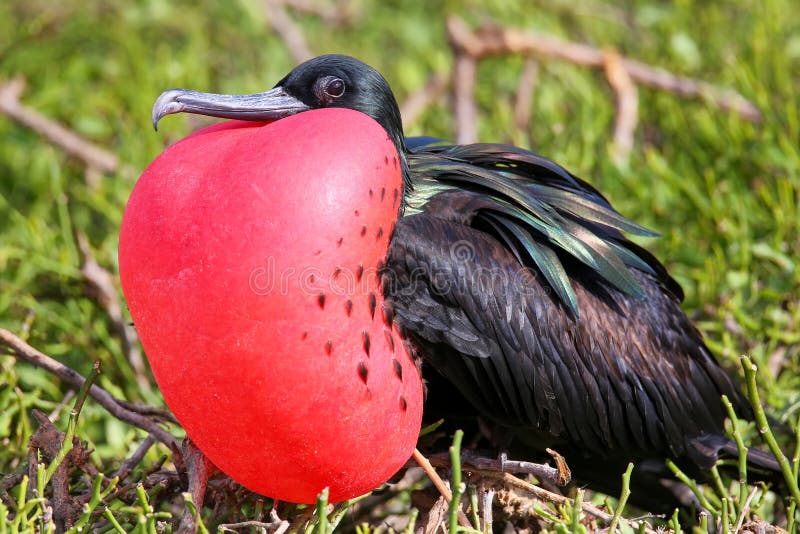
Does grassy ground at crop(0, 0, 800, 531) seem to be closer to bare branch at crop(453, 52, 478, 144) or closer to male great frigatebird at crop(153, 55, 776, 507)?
bare branch at crop(453, 52, 478, 144)

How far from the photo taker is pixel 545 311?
71.6 inches

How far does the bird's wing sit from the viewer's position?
5.54 ft

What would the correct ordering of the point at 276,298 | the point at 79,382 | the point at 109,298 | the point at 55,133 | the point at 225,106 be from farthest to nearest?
the point at 55,133, the point at 109,298, the point at 79,382, the point at 225,106, the point at 276,298

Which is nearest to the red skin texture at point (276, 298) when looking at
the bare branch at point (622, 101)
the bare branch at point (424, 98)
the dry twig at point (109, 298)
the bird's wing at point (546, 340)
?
the bird's wing at point (546, 340)

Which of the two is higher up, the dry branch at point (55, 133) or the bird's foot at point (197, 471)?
the dry branch at point (55, 133)

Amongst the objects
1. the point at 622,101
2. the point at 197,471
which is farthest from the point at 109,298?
the point at 622,101

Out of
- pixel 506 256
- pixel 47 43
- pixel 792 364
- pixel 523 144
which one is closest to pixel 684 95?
pixel 523 144

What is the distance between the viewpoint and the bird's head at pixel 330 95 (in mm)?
1787

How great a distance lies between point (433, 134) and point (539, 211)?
1.93m

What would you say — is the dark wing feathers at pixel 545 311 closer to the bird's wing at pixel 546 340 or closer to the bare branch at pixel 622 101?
the bird's wing at pixel 546 340

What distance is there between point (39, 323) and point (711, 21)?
2973mm

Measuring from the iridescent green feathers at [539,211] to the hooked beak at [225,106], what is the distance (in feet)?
0.90

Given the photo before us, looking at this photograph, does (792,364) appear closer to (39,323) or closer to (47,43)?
(39,323)

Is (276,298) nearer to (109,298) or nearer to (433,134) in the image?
(109,298)
